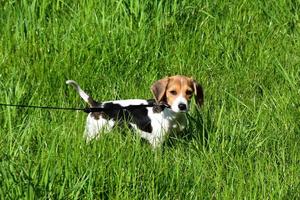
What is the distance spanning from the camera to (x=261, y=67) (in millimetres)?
6332

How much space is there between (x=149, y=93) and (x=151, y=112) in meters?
0.43

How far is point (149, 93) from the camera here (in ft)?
19.4

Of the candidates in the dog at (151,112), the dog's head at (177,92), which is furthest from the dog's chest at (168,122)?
the dog's head at (177,92)

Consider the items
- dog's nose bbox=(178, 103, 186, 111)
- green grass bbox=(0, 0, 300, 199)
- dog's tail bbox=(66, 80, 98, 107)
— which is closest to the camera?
green grass bbox=(0, 0, 300, 199)

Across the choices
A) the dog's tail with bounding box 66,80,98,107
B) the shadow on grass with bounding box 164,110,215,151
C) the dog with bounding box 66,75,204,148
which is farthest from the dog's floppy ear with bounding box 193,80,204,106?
the dog's tail with bounding box 66,80,98,107

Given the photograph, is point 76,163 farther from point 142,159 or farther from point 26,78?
point 26,78

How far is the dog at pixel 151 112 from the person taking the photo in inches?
206

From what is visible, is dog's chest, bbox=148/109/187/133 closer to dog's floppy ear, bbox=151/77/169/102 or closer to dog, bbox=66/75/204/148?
dog, bbox=66/75/204/148

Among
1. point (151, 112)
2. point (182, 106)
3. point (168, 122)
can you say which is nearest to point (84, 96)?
point (151, 112)

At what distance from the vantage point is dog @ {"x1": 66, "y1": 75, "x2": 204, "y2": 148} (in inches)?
206

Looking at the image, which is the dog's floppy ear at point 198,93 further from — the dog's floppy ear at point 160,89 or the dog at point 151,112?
the dog's floppy ear at point 160,89

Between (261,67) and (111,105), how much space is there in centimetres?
140

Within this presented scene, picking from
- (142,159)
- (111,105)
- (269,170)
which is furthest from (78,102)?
(269,170)

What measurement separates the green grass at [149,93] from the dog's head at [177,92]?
8.5 inches
